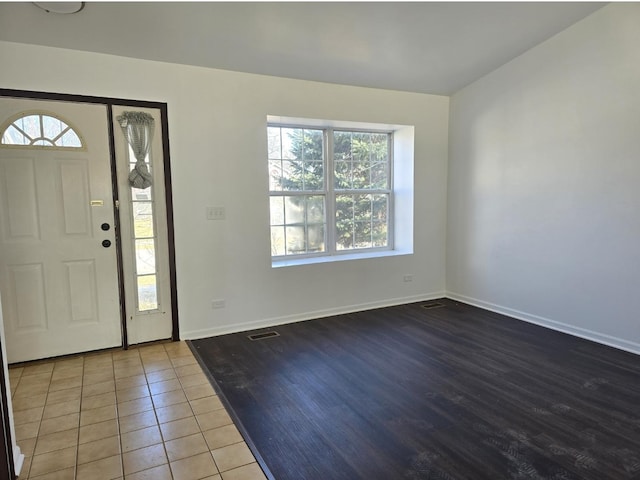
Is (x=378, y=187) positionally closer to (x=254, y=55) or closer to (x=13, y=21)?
(x=254, y=55)

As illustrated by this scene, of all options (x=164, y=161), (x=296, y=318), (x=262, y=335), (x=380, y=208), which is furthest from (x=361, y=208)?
(x=164, y=161)

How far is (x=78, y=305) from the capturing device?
10.4ft

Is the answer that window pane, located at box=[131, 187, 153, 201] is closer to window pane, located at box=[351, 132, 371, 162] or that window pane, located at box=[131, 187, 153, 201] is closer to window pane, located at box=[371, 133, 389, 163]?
window pane, located at box=[351, 132, 371, 162]

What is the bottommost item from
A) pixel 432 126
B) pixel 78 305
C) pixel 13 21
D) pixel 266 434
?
pixel 266 434

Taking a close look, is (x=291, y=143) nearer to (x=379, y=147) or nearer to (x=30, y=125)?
(x=379, y=147)

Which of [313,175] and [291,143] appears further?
[313,175]

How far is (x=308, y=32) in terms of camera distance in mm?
3014

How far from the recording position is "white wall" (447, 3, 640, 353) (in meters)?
3.07

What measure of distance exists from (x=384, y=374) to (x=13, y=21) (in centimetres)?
339

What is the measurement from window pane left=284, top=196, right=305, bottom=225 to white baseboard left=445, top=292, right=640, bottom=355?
211 cm

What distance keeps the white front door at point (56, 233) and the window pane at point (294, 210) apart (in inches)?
64.7

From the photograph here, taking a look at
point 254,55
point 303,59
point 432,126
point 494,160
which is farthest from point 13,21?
point 494,160

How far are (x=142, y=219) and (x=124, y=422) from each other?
1.67 metres

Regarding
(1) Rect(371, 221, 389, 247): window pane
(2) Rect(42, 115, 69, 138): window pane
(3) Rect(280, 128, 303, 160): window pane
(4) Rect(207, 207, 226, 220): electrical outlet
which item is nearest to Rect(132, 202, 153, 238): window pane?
(4) Rect(207, 207, 226, 220): electrical outlet
